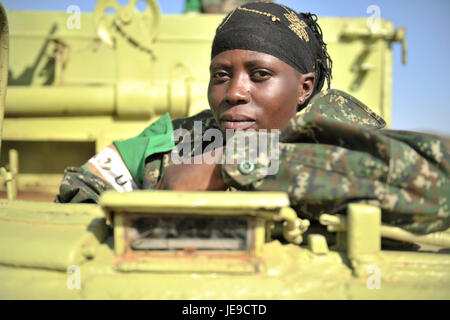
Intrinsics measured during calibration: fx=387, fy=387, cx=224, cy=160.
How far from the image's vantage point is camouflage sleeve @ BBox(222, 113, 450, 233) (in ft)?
2.26

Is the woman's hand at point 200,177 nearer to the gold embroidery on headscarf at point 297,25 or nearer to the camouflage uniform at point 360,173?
the camouflage uniform at point 360,173

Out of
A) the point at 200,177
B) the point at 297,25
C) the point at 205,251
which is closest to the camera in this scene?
the point at 205,251

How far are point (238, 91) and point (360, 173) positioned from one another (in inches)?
17.8

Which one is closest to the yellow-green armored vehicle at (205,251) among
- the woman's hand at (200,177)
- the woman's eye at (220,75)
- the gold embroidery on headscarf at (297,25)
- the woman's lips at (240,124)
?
the woman's hand at (200,177)

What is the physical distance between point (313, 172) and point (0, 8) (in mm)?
661

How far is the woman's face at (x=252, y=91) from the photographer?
1.05m

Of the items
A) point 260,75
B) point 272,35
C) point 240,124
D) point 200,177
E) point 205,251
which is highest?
point 272,35

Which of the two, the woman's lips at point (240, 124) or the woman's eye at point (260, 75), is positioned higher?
the woman's eye at point (260, 75)

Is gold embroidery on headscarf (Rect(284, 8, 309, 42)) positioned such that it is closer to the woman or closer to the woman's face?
the woman

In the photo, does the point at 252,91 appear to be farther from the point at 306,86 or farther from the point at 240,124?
the point at 306,86

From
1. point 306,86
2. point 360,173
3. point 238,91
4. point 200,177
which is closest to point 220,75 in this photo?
point 238,91

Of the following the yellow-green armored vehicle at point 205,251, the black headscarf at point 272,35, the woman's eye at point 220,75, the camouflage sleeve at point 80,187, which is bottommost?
the yellow-green armored vehicle at point 205,251

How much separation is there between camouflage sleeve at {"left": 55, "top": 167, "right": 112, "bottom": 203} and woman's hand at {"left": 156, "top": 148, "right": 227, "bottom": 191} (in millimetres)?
321

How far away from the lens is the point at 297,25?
119 cm
